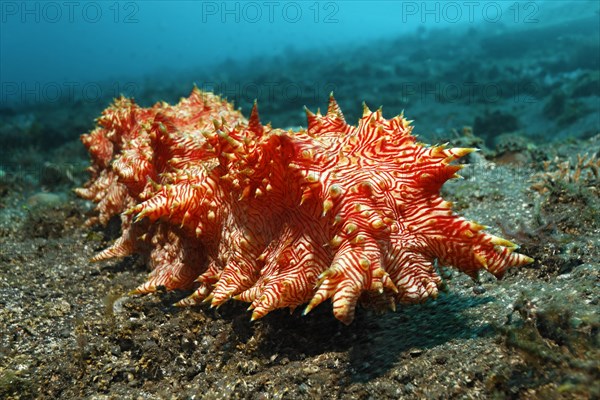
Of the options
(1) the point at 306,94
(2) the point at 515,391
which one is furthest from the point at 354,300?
(1) the point at 306,94

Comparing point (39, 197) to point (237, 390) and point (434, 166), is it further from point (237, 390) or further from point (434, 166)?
point (434, 166)

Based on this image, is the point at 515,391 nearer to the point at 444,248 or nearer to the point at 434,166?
the point at 444,248

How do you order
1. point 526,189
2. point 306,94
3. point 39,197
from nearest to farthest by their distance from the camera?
point 526,189, point 39,197, point 306,94

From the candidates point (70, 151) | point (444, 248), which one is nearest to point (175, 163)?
point (444, 248)

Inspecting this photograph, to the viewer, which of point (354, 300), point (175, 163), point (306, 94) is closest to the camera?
point (354, 300)

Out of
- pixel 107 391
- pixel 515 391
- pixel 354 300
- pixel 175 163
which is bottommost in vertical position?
pixel 107 391

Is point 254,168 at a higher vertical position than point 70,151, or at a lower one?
higher

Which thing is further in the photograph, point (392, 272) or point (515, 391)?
point (392, 272)
